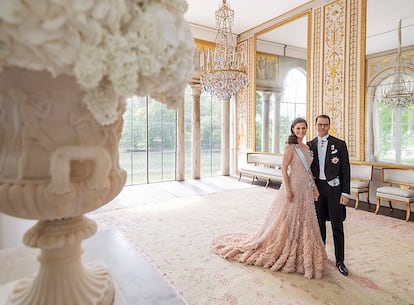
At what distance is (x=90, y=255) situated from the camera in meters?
1.32

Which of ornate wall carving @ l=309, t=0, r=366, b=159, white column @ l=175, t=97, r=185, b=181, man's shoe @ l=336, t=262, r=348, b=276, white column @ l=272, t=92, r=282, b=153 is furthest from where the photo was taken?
white column @ l=175, t=97, r=185, b=181

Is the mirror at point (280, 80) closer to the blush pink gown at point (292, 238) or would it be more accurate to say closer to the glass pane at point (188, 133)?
the glass pane at point (188, 133)

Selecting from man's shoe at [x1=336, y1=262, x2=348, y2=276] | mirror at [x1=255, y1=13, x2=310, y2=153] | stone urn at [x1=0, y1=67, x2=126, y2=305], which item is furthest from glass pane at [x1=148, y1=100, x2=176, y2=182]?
stone urn at [x1=0, y1=67, x2=126, y2=305]

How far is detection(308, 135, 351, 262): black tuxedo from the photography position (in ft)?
9.61

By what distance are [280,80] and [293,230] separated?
6040mm

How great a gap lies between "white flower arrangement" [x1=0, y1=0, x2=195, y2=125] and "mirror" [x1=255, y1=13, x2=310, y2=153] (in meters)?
7.18

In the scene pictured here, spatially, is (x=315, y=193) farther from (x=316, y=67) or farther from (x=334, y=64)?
(x=316, y=67)

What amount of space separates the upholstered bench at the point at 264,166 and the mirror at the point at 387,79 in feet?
7.43

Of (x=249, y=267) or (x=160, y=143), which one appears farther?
(x=160, y=143)

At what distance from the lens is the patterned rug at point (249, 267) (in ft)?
7.97

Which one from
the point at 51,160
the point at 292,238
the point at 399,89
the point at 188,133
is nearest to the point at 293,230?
the point at 292,238

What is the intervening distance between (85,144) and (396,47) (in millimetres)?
6571

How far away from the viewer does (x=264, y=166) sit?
8.23 m

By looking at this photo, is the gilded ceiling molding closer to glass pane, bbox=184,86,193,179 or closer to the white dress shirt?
the white dress shirt
